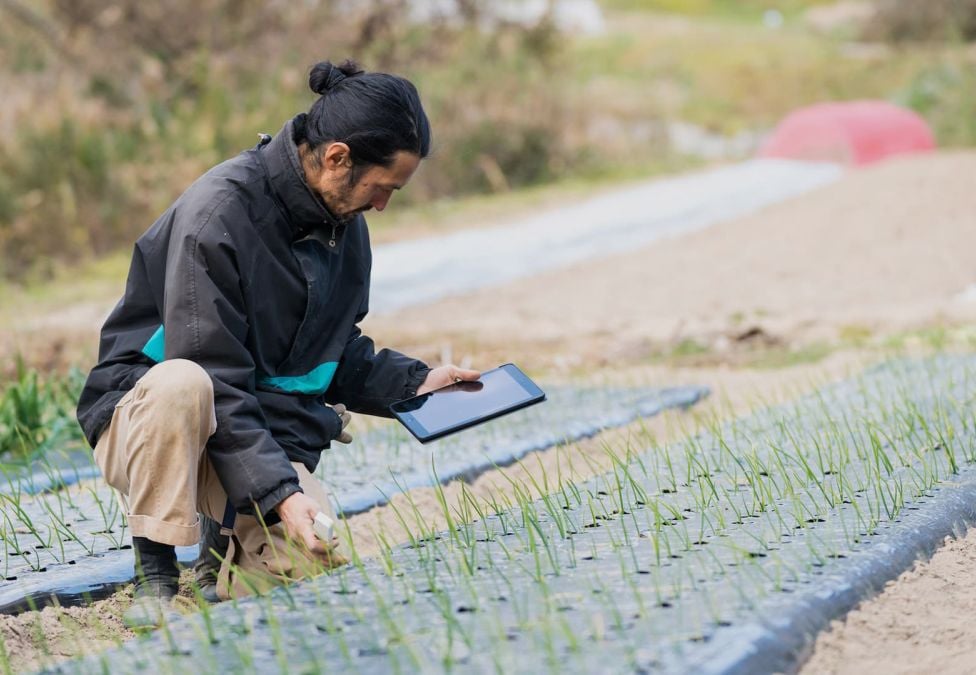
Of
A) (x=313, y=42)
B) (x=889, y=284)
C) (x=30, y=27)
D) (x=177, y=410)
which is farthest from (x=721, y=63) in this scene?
(x=177, y=410)

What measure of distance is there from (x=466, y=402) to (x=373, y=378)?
0.89 feet

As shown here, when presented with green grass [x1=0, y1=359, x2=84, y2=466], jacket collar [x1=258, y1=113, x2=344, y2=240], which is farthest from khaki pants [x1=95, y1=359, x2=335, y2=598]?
green grass [x1=0, y1=359, x2=84, y2=466]

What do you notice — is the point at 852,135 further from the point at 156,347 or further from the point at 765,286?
the point at 156,347

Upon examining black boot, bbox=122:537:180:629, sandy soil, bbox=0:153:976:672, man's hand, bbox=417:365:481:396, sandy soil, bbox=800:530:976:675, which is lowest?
sandy soil, bbox=0:153:976:672

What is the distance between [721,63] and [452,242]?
15.5 m

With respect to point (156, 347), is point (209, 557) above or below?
below

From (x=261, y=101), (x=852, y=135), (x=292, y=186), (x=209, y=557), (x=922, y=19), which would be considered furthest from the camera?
(x=922, y=19)

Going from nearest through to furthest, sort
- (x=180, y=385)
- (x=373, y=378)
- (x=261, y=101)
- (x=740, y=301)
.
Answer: (x=180, y=385) → (x=373, y=378) → (x=740, y=301) → (x=261, y=101)

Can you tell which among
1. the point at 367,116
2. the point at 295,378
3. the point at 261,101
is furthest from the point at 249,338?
the point at 261,101

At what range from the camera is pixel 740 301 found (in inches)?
338

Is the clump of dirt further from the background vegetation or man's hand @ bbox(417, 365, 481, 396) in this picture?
the background vegetation

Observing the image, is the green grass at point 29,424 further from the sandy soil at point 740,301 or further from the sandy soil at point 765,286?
the sandy soil at point 765,286

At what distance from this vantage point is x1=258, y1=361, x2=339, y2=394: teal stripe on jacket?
121 inches

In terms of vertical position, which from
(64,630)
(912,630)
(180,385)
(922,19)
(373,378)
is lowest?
Answer: (912,630)
